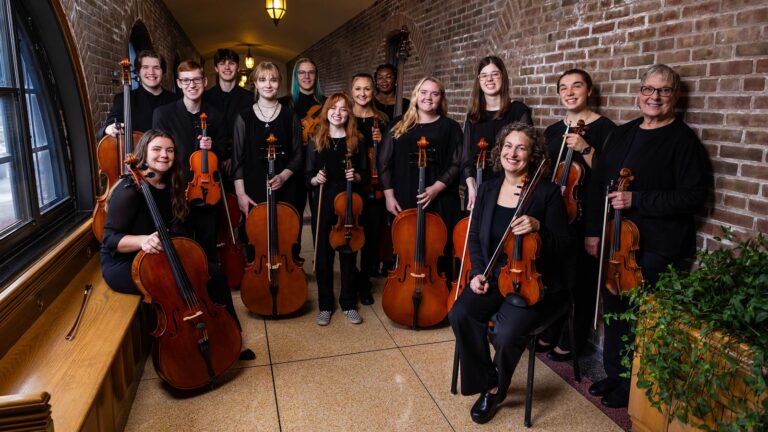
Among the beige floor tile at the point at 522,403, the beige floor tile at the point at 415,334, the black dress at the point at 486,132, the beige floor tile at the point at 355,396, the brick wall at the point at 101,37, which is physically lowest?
the beige floor tile at the point at 522,403

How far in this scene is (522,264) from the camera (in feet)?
7.77

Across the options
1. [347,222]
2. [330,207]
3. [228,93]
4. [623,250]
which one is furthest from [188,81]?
[623,250]

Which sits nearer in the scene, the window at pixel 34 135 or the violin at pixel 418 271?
the window at pixel 34 135

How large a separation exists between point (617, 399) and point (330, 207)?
75.6 inches

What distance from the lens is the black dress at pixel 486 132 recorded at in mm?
3283

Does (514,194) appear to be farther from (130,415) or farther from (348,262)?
(130,415)

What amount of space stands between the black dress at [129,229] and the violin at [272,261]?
1.55ft

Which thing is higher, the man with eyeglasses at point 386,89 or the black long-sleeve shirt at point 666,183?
the man with eyeglasses at point 386,89

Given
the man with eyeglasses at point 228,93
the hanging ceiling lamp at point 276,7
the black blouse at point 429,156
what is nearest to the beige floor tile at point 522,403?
the black blouse at point 429,156

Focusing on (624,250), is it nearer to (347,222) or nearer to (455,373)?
(455,373)

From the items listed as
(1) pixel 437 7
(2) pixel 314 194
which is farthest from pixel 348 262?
(1) pixel 437 7

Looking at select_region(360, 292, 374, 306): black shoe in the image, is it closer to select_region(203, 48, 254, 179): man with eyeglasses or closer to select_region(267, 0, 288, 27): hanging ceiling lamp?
select_region(203, 48, 254, 179): man with eyeglasses

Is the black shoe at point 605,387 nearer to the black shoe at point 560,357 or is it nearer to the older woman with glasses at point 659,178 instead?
the older woman with glasses at point 659,178

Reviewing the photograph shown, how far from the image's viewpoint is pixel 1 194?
2.70 m
